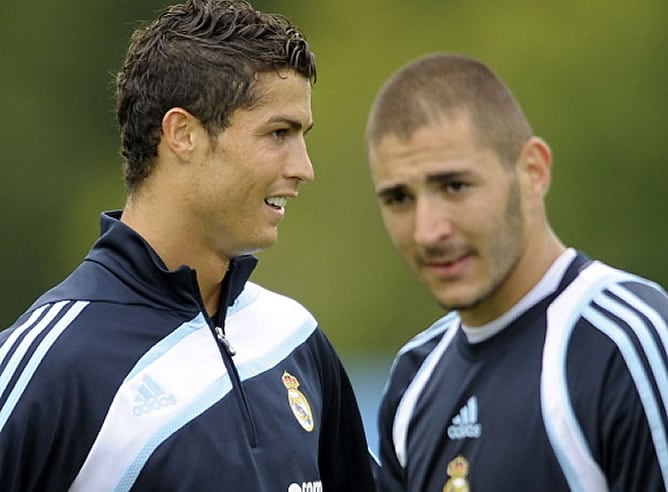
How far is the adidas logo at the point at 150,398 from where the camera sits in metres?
4.27

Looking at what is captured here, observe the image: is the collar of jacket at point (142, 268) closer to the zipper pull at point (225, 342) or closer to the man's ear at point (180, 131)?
the zipper pull at point (225, 342)

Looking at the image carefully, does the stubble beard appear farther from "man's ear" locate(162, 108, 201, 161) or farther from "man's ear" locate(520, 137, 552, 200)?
"man's ear" locate(162, 108, 201, 161)

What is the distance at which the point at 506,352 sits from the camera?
4316 millimetres

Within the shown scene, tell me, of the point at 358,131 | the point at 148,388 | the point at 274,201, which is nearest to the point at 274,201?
the point at 274,201

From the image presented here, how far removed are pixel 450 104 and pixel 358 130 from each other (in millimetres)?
16059

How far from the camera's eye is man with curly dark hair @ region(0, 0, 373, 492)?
4.18 metres

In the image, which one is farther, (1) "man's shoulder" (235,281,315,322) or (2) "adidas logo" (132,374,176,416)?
(1) "man's shoulder" (235,281,315,322)

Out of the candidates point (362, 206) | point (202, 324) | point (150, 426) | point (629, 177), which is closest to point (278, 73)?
point (202, 324)

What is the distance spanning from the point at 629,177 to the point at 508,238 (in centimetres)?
1761

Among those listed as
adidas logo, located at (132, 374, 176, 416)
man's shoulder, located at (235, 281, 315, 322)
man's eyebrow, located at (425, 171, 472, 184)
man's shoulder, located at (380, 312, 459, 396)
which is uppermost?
man's eyebrow, located at (425, 171, 472, 184)

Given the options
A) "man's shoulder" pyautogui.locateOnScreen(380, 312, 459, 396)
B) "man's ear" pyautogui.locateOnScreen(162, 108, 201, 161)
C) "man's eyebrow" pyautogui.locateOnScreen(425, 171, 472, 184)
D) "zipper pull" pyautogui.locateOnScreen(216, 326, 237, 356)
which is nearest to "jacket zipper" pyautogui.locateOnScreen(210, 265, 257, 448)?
"zipper pull" pyautogui.locateOnScreen(216, 326, 237, 356)

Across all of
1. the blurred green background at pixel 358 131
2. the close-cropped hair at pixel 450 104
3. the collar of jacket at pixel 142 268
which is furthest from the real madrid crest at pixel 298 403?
the blurred green background at pixel 358 131

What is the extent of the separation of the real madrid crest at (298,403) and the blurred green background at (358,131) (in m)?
13.5

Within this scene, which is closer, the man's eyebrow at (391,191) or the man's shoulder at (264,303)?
the man's eyebrow at (391,191)
